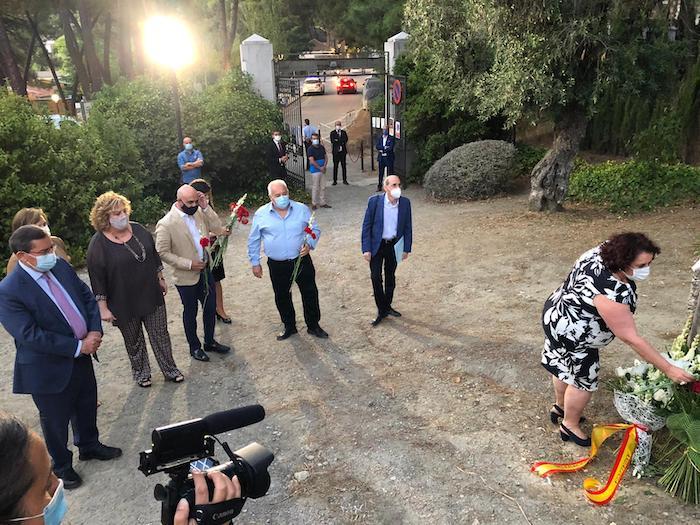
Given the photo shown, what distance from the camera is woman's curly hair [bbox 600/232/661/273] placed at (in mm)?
3354

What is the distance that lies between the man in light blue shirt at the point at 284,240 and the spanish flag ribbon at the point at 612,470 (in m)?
2.96

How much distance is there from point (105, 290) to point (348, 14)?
82.5ft

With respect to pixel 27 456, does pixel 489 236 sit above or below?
below

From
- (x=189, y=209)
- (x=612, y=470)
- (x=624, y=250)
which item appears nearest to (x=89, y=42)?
(x=189, y=209)

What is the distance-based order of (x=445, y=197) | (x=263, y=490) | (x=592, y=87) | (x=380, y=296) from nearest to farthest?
(x=263, y=490), (x=380, y=296), (x=592, y=87), (x=445, y=197)

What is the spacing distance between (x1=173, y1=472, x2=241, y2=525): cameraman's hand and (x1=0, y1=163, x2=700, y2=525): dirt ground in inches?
71.3

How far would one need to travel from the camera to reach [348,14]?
2675 cm

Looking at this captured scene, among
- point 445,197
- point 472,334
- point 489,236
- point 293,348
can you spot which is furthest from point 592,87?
point 293,348

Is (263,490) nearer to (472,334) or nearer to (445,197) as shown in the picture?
(472,334)

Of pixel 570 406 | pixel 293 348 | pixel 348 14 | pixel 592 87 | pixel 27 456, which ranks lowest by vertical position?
pixel 293 348

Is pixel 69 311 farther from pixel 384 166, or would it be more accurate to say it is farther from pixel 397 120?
pixel 397 120

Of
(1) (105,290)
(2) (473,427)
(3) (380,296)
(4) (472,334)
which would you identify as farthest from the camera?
(3) (380,296)

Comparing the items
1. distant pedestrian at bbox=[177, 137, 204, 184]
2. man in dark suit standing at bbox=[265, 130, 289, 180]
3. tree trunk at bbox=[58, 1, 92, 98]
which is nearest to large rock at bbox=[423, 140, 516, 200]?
man in dark suit standing at bbox=[265, 130, 289, 180]

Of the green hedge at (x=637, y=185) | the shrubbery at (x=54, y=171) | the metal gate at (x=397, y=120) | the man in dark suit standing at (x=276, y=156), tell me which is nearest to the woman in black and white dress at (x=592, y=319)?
the green hedge at (x=637, y=185)
